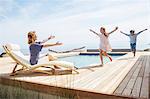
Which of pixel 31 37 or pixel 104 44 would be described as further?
pixel 104 44

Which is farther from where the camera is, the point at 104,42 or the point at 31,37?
the point at 104,42

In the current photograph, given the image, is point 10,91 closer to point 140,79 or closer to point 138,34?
point 140,79

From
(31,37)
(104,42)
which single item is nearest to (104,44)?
(104,42)

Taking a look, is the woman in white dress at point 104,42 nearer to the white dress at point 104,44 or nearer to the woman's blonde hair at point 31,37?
the white dress at point 104,44

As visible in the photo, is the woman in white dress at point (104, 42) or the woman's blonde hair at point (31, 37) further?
the woman in white dress at point (104, 42)

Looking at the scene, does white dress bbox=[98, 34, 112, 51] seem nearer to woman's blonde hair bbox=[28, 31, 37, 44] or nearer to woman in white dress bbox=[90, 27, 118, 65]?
woman in white dress bbox=[90, 27, 118, 65]

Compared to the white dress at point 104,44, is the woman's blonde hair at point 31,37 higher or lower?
higher

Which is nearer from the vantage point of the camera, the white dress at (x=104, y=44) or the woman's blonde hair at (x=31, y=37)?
the woman's blonde hair at (x=31, y=37)

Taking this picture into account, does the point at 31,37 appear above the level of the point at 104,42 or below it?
above

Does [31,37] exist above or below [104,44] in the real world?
above

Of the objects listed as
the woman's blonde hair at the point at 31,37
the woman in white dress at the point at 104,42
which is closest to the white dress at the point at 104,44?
the woman in white dress at the point at 104,42

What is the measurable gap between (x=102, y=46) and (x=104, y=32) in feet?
1.50

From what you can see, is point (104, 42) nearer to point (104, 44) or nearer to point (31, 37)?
point (104, 44)

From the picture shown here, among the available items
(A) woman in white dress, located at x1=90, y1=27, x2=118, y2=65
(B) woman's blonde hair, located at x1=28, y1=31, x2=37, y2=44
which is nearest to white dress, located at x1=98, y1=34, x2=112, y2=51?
(A) woman in white dress, located at x1=90, y1=27, x2=118, y2=65
